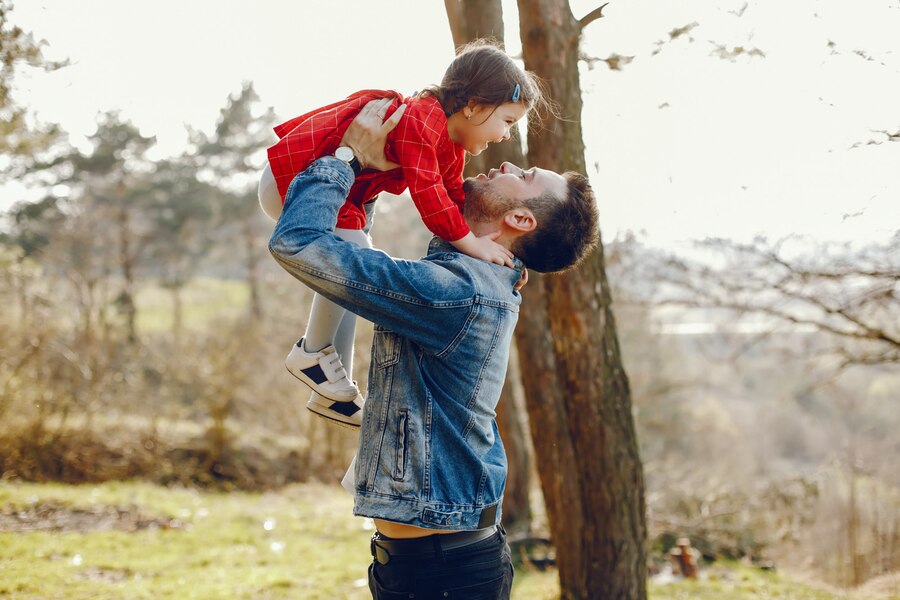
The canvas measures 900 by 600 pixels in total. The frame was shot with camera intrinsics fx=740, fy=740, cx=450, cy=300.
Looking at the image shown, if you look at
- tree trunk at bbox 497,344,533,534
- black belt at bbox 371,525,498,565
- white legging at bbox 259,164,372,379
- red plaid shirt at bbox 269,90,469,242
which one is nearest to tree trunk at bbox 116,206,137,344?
tree trunk at bbox 497,344,533,534

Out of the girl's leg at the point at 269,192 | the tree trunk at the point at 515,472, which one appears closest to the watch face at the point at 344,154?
the girl's leg at the point at 269,192

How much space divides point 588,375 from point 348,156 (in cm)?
250

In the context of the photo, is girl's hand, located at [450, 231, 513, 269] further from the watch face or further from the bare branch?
the bare branch

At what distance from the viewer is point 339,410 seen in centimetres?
198

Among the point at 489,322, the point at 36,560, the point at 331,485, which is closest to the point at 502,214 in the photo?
the point at 489,322

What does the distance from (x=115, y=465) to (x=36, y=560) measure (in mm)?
5053

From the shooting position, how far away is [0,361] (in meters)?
9.48

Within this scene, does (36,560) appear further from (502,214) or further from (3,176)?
(3,176)

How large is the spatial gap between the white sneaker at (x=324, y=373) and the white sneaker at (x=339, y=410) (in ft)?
0.06

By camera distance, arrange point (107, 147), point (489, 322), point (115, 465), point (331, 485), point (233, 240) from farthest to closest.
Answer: point (233, 240)
point (107, 147)
point (331, 485)
point (115, 465)
point (489, 322)

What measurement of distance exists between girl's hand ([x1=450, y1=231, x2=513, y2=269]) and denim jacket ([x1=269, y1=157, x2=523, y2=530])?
0.02 metres

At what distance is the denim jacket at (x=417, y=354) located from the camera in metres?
1.58

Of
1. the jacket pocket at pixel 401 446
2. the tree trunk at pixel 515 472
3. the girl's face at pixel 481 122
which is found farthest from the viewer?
the tree trunk at pixel 515 472

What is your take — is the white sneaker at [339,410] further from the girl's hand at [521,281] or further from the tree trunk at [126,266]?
the tree trunk at [126,266]
